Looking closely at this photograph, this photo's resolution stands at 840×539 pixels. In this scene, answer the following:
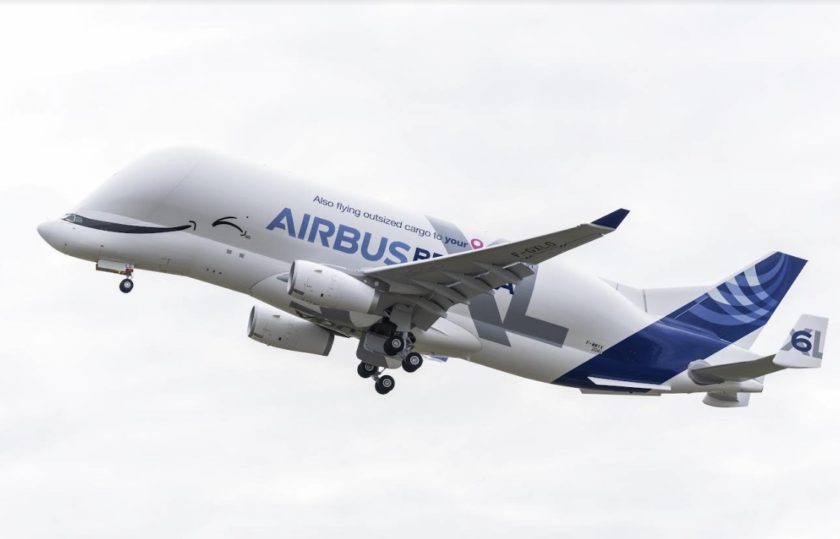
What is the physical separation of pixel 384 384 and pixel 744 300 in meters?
13.4

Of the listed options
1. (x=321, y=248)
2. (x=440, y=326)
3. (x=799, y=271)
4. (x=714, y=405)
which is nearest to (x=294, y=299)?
(x=321, y=248)

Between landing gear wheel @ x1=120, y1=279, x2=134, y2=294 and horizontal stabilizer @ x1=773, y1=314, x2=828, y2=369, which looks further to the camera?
horizontal stabilizer @ x1=773, y1=314, x2=828, y2=369

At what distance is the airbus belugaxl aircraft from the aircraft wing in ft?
0.17

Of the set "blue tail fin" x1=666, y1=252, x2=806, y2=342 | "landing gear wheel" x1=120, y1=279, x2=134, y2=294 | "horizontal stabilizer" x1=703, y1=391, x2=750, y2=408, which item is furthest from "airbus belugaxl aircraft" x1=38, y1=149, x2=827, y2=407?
"blue tail fin" x1=666, y1=252, x2=806, y2=342

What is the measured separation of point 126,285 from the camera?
4509 centimetres

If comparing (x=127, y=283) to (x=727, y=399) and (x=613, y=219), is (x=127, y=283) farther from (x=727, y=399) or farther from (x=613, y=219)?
(x=727, y=399)

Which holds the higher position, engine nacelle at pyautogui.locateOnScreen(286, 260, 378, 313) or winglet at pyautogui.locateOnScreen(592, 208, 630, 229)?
winglet at pyautogui.locateOnScreen(592, 208, 630, 229)

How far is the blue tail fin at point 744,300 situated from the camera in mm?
50094

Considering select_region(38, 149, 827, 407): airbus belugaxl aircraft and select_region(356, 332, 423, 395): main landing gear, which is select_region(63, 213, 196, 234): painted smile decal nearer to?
select_region(38, 149, 827, 407): airbus belugaxl aircraft

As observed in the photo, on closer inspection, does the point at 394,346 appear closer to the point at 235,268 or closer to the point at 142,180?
the point at 235,268

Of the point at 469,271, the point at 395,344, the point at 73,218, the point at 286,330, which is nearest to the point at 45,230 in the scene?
the point at 73,218

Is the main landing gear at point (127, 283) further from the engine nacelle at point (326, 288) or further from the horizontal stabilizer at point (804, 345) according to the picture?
the horizontal stabilizer at point (804, 345)

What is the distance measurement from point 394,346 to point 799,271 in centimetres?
1620

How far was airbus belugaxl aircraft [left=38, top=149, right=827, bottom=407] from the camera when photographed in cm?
4325
